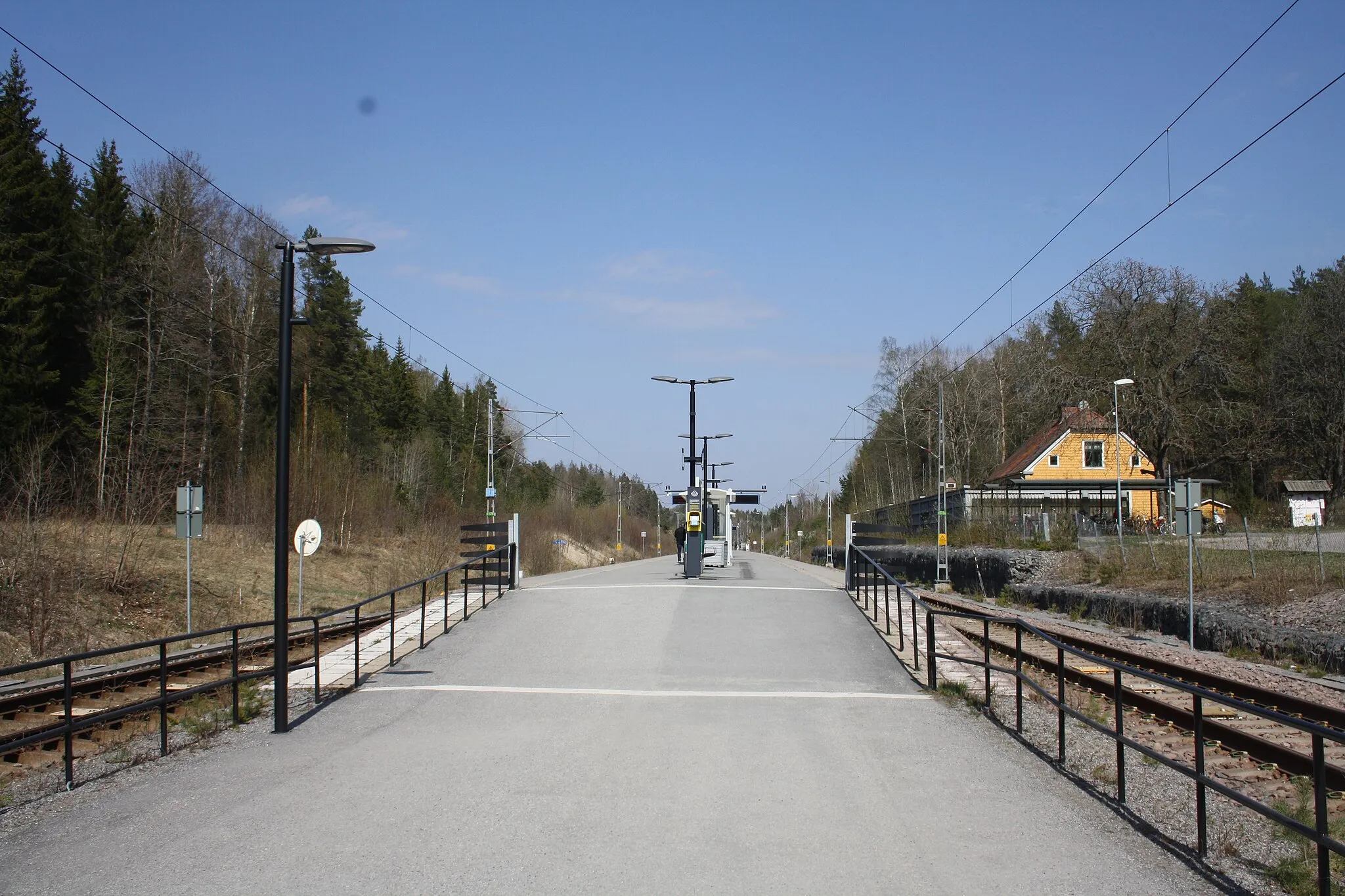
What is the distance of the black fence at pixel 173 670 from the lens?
327 inches

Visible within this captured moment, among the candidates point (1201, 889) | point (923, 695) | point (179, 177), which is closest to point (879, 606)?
point (923, 695)

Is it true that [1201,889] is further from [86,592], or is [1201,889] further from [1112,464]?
[1112,464]

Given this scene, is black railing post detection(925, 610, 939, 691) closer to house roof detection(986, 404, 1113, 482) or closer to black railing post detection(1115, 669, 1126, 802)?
black railing post detection(1115, 669, 1126, 802)

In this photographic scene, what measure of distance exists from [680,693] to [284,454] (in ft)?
16.8

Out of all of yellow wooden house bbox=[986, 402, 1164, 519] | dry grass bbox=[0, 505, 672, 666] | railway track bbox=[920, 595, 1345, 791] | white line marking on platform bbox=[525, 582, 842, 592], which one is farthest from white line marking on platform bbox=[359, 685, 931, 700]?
yellow wooden house bbox=[986, 402, 1164, 519]

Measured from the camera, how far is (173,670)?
16453 millimetres

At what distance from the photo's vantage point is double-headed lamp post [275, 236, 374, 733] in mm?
10289

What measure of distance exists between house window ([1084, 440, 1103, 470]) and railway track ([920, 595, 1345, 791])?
51387mm

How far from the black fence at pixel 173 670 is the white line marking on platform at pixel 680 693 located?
109cm

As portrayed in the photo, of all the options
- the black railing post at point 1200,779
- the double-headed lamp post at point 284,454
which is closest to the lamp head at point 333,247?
the double-headed lamp post at point 284,454

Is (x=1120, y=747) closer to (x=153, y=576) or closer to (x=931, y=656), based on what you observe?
(x=931, y=656)

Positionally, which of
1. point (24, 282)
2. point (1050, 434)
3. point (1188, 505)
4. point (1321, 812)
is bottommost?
point (1321, 812)

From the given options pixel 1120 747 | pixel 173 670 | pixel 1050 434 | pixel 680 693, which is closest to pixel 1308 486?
pixel 1050 434

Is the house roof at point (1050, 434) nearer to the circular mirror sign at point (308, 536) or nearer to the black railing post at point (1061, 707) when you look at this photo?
the circular mirror sign at point (308, 536)
